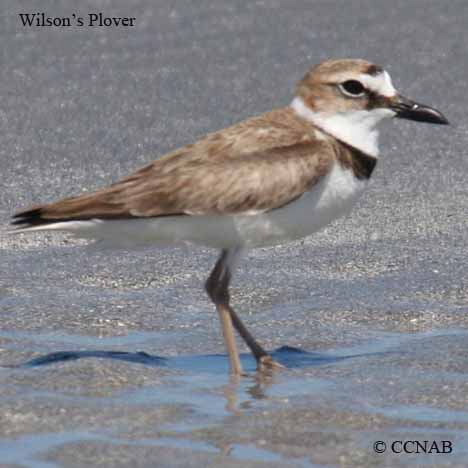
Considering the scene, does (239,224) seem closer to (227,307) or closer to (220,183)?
(220,183)

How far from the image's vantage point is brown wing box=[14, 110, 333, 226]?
5887 millimetres

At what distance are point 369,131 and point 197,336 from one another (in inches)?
46.7

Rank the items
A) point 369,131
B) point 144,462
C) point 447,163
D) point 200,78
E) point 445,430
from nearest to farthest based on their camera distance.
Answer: point 144,462, point 445,430, point 369,131, point 447,163, point 200,78

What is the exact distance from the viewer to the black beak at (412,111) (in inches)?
245

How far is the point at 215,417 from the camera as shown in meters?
5.16

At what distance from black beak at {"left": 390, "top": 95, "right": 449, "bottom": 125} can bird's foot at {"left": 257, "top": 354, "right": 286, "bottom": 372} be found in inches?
46.7

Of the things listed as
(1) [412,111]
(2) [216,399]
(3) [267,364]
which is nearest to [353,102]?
(1) [412,111]

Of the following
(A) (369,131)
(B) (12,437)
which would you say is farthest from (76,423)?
(A) (369,131)

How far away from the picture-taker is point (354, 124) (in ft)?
20.3

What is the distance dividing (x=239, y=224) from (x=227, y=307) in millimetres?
436

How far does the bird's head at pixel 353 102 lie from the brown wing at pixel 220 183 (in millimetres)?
157

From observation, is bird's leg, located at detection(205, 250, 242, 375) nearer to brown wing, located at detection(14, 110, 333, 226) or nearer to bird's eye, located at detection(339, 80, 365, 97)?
brown wing, located at detection(14, 110, 333, 226)

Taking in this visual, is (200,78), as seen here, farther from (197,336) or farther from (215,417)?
(215,417)

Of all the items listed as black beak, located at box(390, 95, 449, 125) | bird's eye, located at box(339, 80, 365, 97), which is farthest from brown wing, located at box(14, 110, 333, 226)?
black beak, located at box(390, 95, 449, 125)
